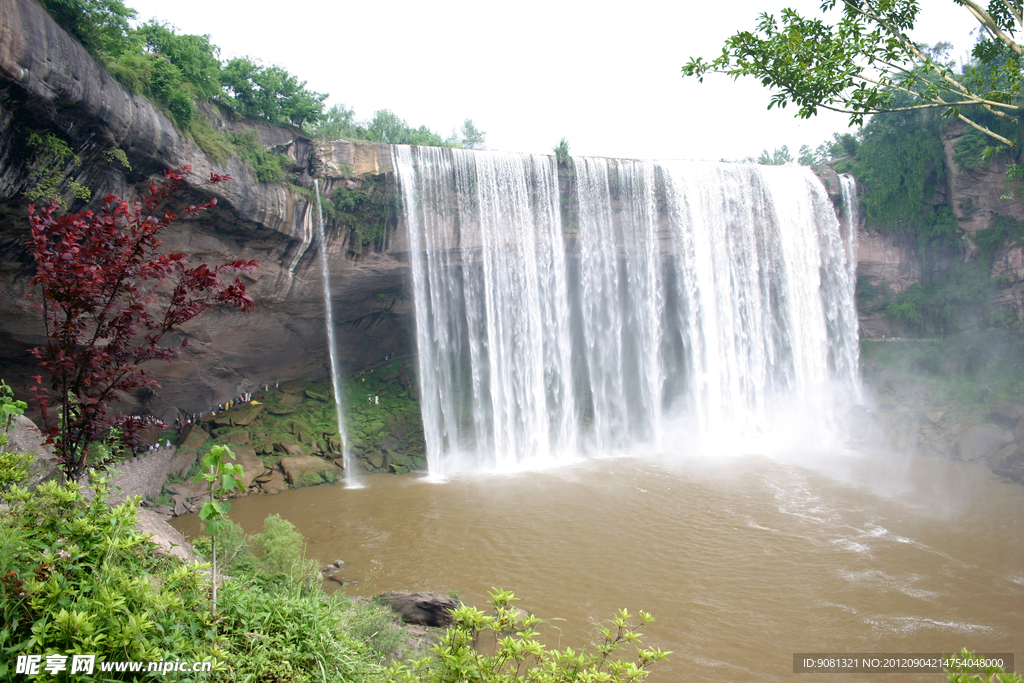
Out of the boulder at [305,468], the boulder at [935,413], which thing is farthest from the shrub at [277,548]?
the boulder at [935,413]

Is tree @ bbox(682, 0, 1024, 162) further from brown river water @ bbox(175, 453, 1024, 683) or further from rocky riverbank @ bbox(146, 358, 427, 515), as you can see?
rocky riverbank @ bbox(146, 358, 427, 515)

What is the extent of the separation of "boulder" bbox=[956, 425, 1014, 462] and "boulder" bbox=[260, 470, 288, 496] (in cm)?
2134

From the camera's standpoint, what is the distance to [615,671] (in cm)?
313

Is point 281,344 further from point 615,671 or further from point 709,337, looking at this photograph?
point 615,671

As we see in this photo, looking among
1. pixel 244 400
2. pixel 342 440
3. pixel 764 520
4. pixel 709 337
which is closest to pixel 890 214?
pixel 709 337

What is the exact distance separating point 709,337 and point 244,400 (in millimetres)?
17268

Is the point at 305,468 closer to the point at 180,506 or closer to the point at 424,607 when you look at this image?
the point at 180,506

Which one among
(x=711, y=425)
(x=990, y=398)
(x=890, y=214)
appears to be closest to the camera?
(x=990, y=398)

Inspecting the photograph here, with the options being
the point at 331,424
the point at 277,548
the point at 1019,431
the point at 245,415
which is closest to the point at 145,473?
the point at 245,415

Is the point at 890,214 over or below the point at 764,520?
over

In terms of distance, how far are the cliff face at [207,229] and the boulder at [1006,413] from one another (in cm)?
2090

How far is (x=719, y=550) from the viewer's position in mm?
10633

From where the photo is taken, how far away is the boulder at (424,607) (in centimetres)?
785

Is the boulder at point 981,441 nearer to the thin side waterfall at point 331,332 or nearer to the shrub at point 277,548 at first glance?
the thin side waterfall at point 331,332
